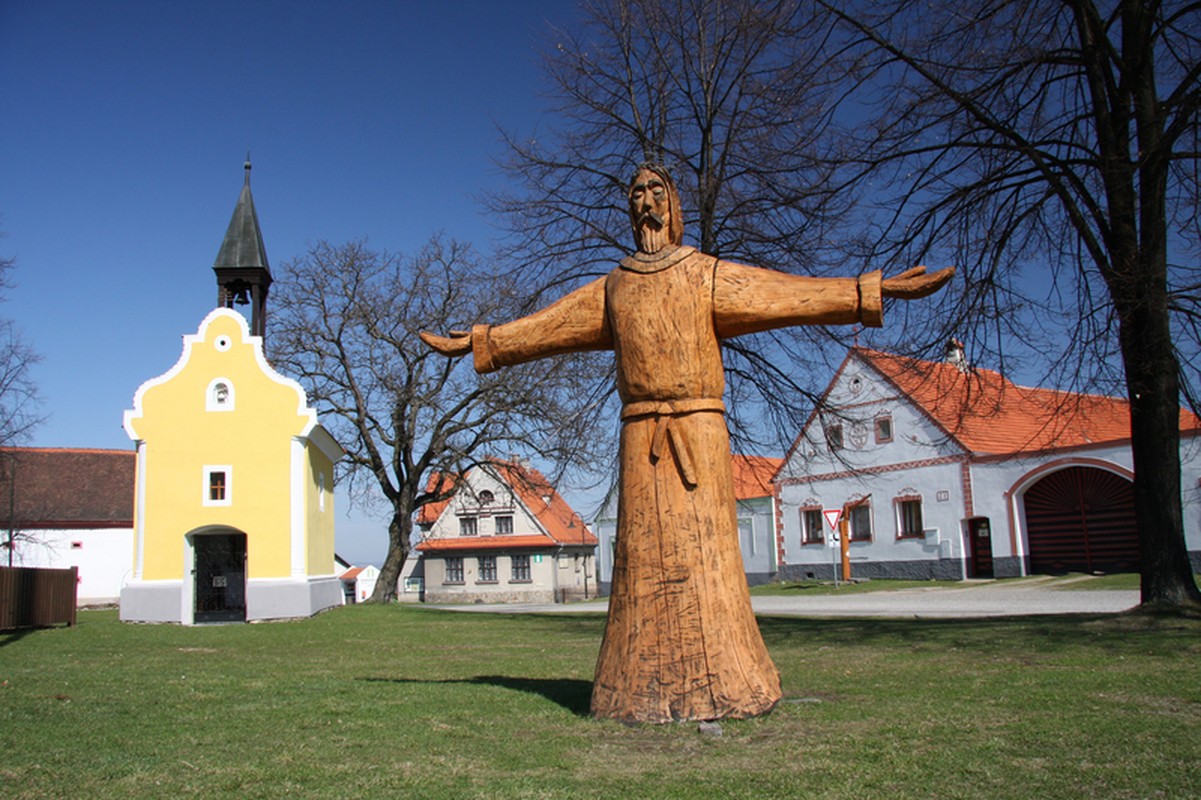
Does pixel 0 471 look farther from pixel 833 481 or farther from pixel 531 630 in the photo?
pixel 833 481

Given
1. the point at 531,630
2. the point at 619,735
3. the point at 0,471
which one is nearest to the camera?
the point at 619,735

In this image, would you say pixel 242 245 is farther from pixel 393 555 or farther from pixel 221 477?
pixel 393 555

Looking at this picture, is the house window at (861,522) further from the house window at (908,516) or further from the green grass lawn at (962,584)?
the green grass lawn at (962,584)

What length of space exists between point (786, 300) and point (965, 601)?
16872 millimetres

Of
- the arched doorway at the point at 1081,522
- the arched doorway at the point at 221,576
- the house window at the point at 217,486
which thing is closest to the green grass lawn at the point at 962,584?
the arched doorway at the point at 1081,522

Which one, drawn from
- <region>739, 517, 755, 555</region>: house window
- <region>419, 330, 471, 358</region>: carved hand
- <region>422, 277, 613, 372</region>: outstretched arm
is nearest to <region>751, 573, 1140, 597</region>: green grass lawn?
<region>739, 517, 755, 555</region>: house window

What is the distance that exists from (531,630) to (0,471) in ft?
67.8

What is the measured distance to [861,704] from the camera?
5.86m

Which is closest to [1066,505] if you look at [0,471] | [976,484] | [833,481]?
[976,484]

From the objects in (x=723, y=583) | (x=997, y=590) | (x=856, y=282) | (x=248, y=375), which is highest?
(x=248, y=375)

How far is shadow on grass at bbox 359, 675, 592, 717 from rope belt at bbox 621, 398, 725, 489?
163 centimetres

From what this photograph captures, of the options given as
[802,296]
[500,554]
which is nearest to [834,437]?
[802,296]

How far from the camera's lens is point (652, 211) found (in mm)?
6109

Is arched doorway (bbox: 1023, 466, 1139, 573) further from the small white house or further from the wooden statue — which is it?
the small white house
